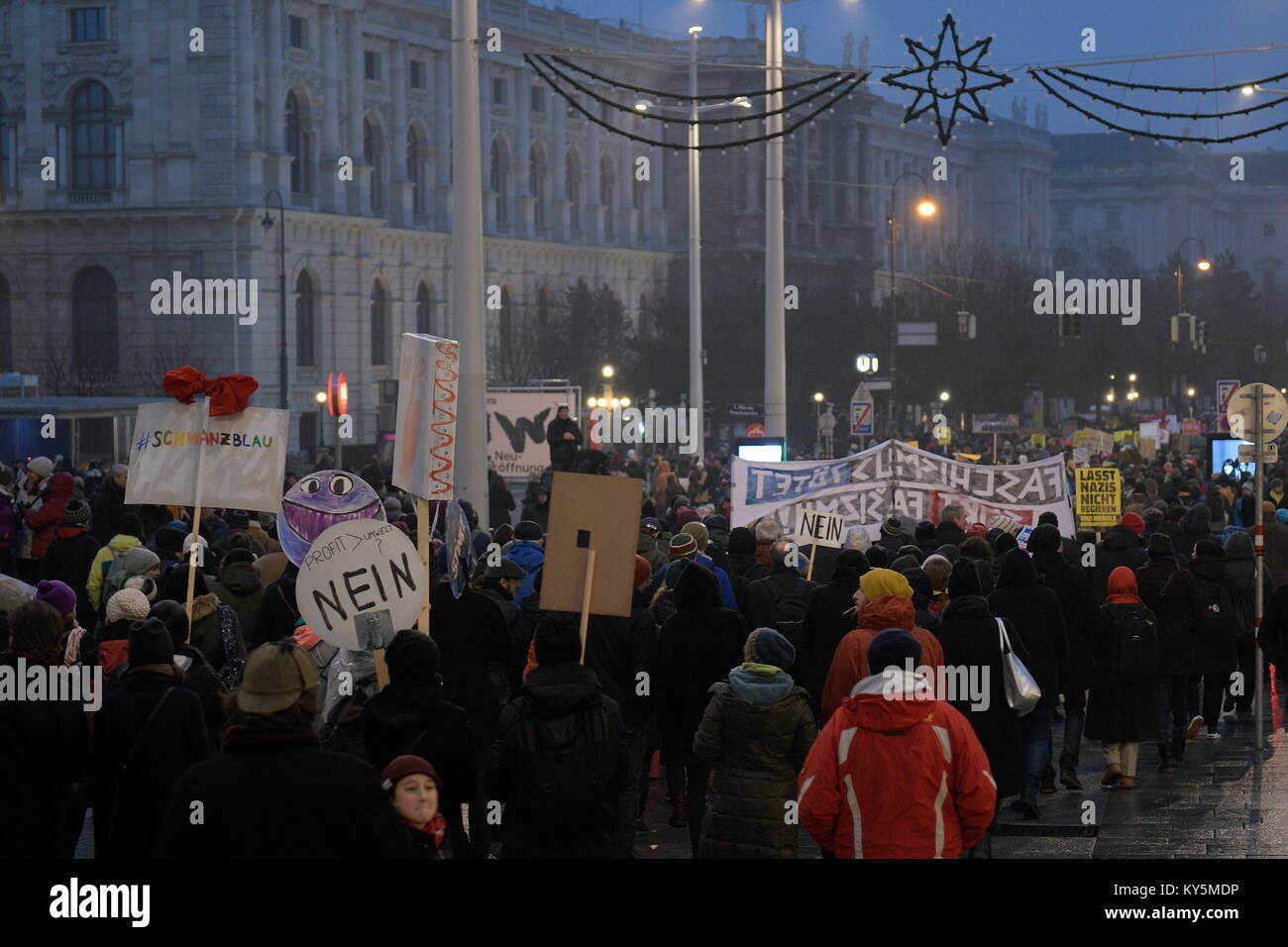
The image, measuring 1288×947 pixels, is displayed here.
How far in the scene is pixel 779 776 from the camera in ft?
26.7

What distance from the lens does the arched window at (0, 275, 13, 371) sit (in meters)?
63.3

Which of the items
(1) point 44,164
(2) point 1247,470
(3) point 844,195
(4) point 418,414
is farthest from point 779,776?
(3) point 844,195

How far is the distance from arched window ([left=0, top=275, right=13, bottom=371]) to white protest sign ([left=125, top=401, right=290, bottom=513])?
54697mm

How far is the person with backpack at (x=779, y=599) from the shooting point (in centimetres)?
1148

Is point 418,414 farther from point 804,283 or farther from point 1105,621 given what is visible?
point 804,283

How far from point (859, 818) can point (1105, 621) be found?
5.70 m

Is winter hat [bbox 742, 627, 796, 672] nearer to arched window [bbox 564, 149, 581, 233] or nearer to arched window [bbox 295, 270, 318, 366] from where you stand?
arched window [bbox 295, 270, 318, 366]

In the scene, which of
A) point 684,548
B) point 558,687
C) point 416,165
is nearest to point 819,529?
point 684,548

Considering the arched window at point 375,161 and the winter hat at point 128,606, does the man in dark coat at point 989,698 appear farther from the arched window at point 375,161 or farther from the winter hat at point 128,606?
the arched window at point 375,161

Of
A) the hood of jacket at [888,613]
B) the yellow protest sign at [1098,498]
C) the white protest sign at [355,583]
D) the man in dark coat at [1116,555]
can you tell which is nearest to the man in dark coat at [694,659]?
the hood of jacket at [888,613]

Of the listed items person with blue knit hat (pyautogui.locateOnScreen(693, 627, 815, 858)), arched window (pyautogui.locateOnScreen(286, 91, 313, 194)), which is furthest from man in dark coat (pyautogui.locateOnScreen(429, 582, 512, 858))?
arched window (pyautogui.locateOnScreen(286, 91, 313, 194))

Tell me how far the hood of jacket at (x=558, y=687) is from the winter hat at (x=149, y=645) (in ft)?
4.19

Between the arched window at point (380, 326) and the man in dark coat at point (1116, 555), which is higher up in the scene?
the arched window at point (380, 326)
